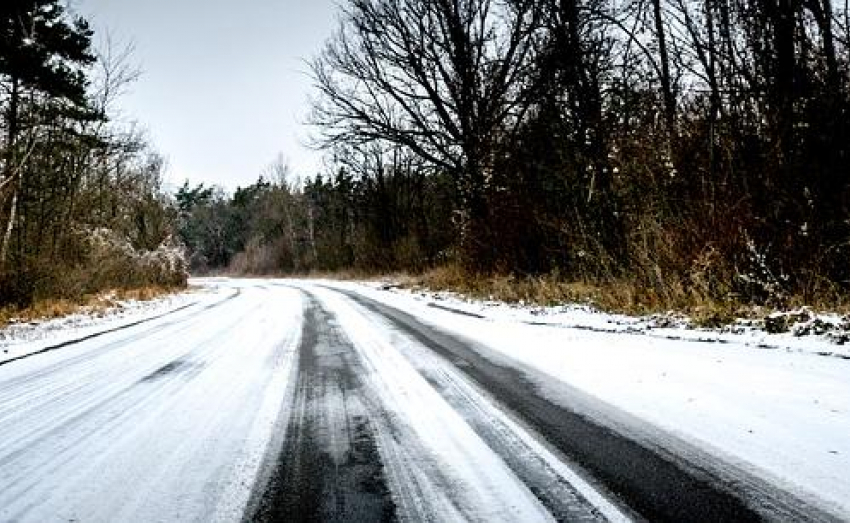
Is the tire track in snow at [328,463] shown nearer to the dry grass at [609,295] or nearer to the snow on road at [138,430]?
the snow on road at [138,430]

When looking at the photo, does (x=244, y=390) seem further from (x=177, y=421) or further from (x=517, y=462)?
(x=517, y=462)

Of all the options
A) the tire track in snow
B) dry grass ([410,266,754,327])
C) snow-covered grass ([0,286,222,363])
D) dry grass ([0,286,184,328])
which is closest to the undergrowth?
dry grass ([410,266,754,327])

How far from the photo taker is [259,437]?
285 centimetres

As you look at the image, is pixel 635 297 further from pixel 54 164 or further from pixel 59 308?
pixel 54 164

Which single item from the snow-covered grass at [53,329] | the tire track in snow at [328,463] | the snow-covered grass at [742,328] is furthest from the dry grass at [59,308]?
the tire track in snow at [328,463]

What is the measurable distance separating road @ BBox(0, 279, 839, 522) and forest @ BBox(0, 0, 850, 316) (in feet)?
13.0

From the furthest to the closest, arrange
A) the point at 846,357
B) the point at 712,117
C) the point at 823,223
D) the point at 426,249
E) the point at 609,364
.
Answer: the point at 426,249 → the point at 712,117 → the point at 823,223 → the point at 609,364 → the point at 846,357

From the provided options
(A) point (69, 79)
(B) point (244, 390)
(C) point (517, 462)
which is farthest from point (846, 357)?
(A) point (69, 79)

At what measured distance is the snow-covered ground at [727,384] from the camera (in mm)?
2281

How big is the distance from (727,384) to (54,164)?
18.3 meters

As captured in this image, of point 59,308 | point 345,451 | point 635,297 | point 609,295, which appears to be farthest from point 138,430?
point 59,308

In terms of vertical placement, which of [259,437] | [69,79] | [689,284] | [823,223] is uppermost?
[69,79]

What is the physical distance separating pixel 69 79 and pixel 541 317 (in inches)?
576

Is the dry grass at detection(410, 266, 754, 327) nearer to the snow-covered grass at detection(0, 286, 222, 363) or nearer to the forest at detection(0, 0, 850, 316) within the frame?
the forest at detection(0, 0, 850, 316)
